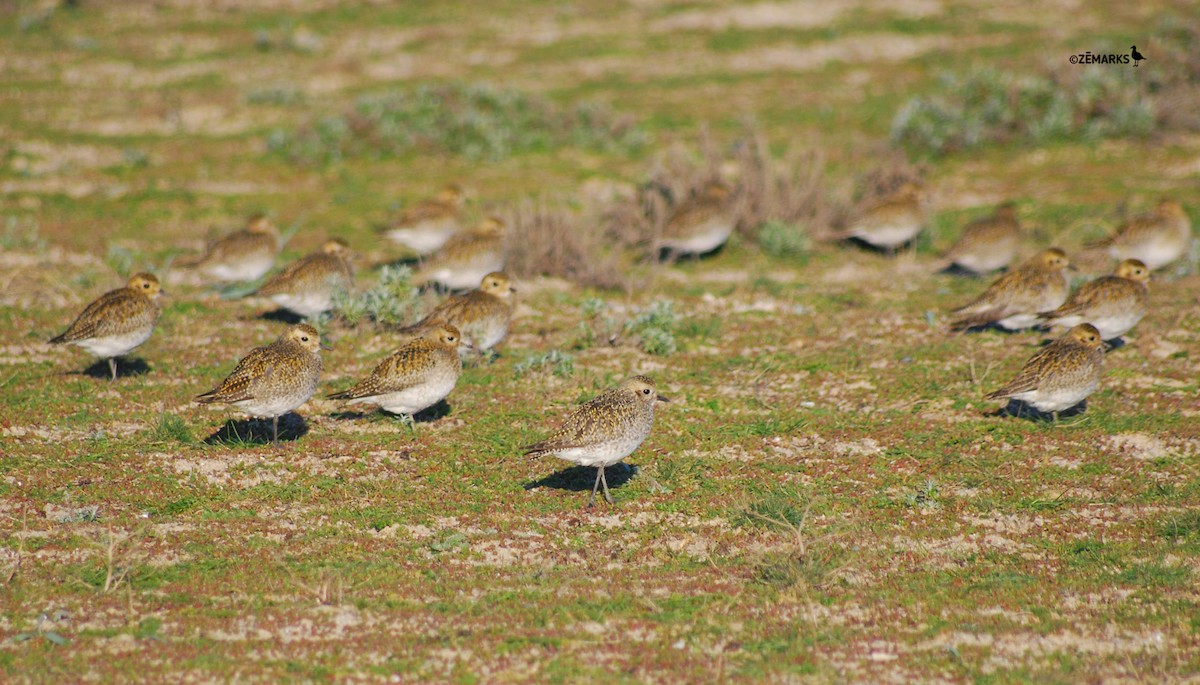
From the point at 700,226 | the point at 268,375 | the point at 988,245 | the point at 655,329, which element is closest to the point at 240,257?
the point at 268,375

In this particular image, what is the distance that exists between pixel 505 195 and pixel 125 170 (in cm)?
808

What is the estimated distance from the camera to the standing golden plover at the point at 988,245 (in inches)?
656

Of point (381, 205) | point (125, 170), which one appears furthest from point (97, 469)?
point (125, 170)

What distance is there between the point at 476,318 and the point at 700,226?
5710 mm

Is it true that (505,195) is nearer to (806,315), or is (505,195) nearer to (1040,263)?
(806,315)

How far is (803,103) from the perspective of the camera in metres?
26.1

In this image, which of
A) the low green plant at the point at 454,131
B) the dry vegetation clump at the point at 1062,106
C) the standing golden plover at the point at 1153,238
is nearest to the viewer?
the standing golden plover at the point at 1153,238

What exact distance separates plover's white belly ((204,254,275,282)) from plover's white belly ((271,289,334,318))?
1548 millimetres

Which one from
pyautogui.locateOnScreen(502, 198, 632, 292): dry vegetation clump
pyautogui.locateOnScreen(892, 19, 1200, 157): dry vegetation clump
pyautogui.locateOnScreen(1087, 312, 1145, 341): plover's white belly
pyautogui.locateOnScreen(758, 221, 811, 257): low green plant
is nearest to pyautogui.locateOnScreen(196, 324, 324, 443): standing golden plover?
pyautogui.locateOnScreen(502, 198, 632, 292): dry vegetation clump

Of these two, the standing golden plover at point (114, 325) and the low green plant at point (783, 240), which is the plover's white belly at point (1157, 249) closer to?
the low green plant at point (783, 240)

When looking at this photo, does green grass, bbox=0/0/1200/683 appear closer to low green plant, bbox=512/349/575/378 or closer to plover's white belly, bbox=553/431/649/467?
low green plant, bbox=512/349/575/378

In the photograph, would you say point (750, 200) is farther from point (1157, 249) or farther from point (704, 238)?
point (1157, 249)

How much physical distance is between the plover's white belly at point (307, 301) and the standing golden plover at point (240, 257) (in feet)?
5.13

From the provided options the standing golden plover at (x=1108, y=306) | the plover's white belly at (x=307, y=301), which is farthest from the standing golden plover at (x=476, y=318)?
the standing golden plover at (x=1108, y=306)
